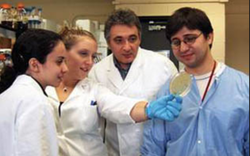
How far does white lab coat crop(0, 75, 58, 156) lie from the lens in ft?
3.43

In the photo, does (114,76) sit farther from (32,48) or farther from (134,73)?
(32,48)

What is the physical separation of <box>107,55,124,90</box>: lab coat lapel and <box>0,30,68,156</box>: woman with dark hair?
1.33 ft

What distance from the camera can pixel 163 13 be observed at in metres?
3.66

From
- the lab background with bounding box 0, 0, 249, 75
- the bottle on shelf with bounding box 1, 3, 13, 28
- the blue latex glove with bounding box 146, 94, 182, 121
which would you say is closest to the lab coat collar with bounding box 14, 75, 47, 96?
the blue latex glove with bounding box 146, 94, 182, 121

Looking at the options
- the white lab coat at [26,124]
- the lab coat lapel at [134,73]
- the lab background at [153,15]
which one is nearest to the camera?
the white lab coat at [26,124]

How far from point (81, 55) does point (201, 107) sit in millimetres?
601

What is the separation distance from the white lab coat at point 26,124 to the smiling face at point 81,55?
1.17 feet

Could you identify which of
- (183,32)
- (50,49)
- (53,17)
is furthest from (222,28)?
(50,49)

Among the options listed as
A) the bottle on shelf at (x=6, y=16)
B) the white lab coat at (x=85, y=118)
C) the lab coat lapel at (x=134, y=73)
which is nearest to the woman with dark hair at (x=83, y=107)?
the white lab coat at (x=85, y=118)

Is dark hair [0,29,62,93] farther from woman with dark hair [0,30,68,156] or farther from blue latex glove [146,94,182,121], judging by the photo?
blue latex glove [146,94,182,121]

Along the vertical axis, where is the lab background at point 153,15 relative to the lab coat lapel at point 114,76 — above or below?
above

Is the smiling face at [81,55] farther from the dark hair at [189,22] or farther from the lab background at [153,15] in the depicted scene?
the lab background at [153,15]

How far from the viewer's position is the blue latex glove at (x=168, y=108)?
112cm

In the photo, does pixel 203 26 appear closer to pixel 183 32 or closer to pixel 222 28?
pixel 183 32
